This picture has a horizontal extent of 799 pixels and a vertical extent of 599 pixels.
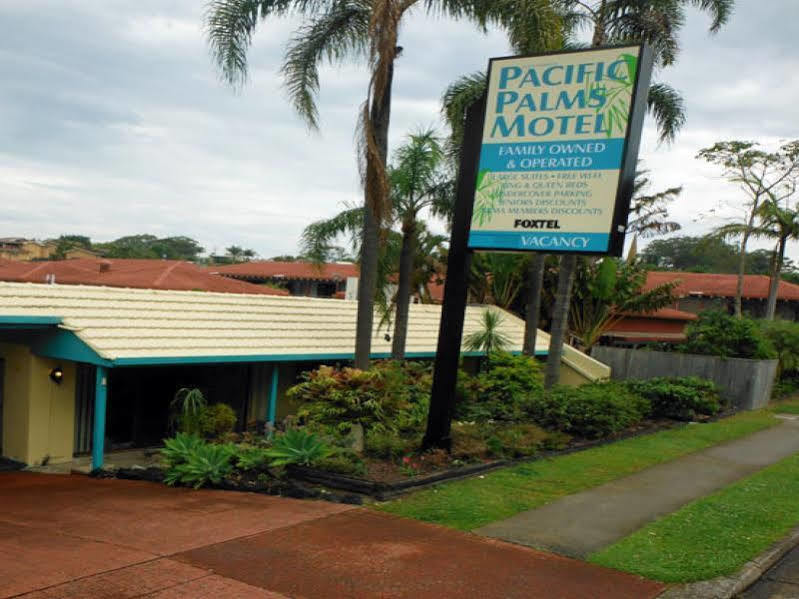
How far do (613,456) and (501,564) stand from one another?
6311mm

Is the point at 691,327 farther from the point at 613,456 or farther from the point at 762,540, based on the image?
the point at 762,540

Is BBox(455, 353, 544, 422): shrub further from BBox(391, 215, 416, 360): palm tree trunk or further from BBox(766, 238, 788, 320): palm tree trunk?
BBox(766, 238, 788, 320): palm tree trunk

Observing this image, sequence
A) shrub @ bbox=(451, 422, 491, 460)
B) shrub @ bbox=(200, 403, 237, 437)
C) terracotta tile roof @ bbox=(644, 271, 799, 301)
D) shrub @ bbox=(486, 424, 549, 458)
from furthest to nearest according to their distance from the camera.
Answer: terracotta tile roof @ bbox=(644, 271, 799, 301) → shrub @ bbox=(200, 403, 237, 437) → shrub @ bbox=(486, 424, 549, 458) → shrub @ bbox=(451, 422, 491, 460)

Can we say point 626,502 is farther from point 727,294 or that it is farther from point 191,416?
point 727,294

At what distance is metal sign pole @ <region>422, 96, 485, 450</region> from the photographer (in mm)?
11758

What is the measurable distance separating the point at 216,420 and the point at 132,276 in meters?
12.1

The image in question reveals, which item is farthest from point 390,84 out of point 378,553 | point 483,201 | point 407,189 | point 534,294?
point 378,553

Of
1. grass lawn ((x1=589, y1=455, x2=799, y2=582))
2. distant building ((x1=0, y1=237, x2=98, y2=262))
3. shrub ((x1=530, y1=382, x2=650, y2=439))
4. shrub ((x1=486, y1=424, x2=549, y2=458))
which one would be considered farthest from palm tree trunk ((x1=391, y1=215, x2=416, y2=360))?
distant building ((x1=0, y1=237, x2=98, y2=262))

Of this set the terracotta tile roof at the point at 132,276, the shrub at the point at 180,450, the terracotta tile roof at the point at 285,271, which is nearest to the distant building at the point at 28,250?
the terracotta tile roof at the point at 285,271

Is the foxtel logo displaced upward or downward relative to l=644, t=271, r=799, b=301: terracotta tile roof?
upward

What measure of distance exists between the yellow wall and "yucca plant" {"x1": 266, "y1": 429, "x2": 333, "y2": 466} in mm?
5369

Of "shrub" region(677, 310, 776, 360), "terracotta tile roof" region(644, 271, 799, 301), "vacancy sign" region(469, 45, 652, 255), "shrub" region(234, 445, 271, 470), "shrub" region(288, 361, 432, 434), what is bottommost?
"shrub" region(234, 445, 271, 470)

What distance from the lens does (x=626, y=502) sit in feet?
32.3

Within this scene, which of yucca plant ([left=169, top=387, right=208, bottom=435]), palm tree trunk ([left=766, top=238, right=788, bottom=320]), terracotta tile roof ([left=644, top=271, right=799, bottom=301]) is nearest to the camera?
yucca plant ([left=169, top=387, right=208, bottom=435])
